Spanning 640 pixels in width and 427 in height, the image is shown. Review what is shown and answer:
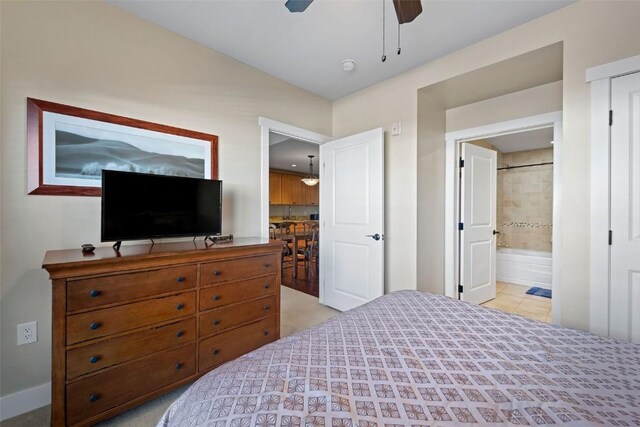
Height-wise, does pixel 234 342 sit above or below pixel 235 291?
below

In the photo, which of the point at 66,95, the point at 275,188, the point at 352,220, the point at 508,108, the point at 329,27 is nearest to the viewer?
the point at 66,95

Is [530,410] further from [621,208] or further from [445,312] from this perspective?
[621,208]

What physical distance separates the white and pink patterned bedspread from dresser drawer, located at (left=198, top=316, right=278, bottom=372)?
3.39ft

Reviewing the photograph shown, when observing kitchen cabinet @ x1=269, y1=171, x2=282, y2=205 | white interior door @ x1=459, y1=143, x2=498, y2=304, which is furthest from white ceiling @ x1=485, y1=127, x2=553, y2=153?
kitchen cabinet @ x1=269, y1=171, x2=282, y2=205

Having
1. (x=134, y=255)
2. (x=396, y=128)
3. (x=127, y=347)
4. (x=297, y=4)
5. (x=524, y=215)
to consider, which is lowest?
(x=127, y=347)

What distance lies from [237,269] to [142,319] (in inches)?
24.1

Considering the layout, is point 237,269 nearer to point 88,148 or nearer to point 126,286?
point 126,286

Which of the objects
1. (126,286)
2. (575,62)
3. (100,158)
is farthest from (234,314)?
(575,62)

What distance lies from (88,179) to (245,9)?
5.27 feet

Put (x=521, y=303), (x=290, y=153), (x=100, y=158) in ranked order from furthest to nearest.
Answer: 1. (x=290, y=153)
2. (x=521, y=303)
3. (x=100, y=158)

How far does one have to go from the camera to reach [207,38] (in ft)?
7.42

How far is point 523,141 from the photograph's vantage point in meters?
4.22

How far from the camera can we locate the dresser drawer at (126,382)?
135 centimetres

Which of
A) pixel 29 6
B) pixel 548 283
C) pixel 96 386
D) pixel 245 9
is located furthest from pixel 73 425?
pixel 548 283
